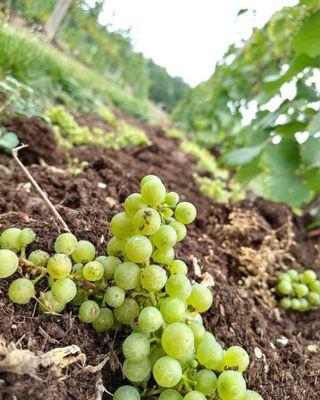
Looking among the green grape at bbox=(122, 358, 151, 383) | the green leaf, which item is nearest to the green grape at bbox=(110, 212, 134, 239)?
the green grape at bbox=(122, 358, 151, 383)

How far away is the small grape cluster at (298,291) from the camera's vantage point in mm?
1868

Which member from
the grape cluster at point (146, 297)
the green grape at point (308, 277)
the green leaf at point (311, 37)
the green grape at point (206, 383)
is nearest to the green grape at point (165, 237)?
the grape cluster at point (146, 297)

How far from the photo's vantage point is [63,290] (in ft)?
3.14

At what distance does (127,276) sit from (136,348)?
0.60ft

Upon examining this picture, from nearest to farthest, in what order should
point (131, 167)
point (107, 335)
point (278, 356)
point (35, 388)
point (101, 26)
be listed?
point (35, 388) < point (107, 335) < point (278, 356) < point (131, 167) < point (101, 26)

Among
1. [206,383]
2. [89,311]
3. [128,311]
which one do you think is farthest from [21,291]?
[206,383]

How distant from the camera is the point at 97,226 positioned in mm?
1388

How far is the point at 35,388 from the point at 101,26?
27783 mm

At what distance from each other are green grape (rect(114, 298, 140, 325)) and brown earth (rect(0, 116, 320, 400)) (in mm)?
113

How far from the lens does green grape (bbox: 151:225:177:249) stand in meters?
1.00

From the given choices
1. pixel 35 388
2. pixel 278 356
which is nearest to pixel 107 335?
pixel 35 388

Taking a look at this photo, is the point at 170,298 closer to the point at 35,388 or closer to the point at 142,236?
the point at 142,236

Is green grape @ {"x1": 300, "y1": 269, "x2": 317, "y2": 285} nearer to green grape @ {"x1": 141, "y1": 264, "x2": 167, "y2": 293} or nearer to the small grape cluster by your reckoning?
the small grape cluster

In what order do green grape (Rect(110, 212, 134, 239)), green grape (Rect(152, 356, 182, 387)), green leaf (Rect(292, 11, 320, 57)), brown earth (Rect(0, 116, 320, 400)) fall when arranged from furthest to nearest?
1. green leaf (Rect(292, 11, 320, 57))
2. green grape (Rect(110, 212, 134, 239))
3. brown earth (Rect(0, 116, 320, 400))
4. green grape (Rect(152, 356, 182, 387))
